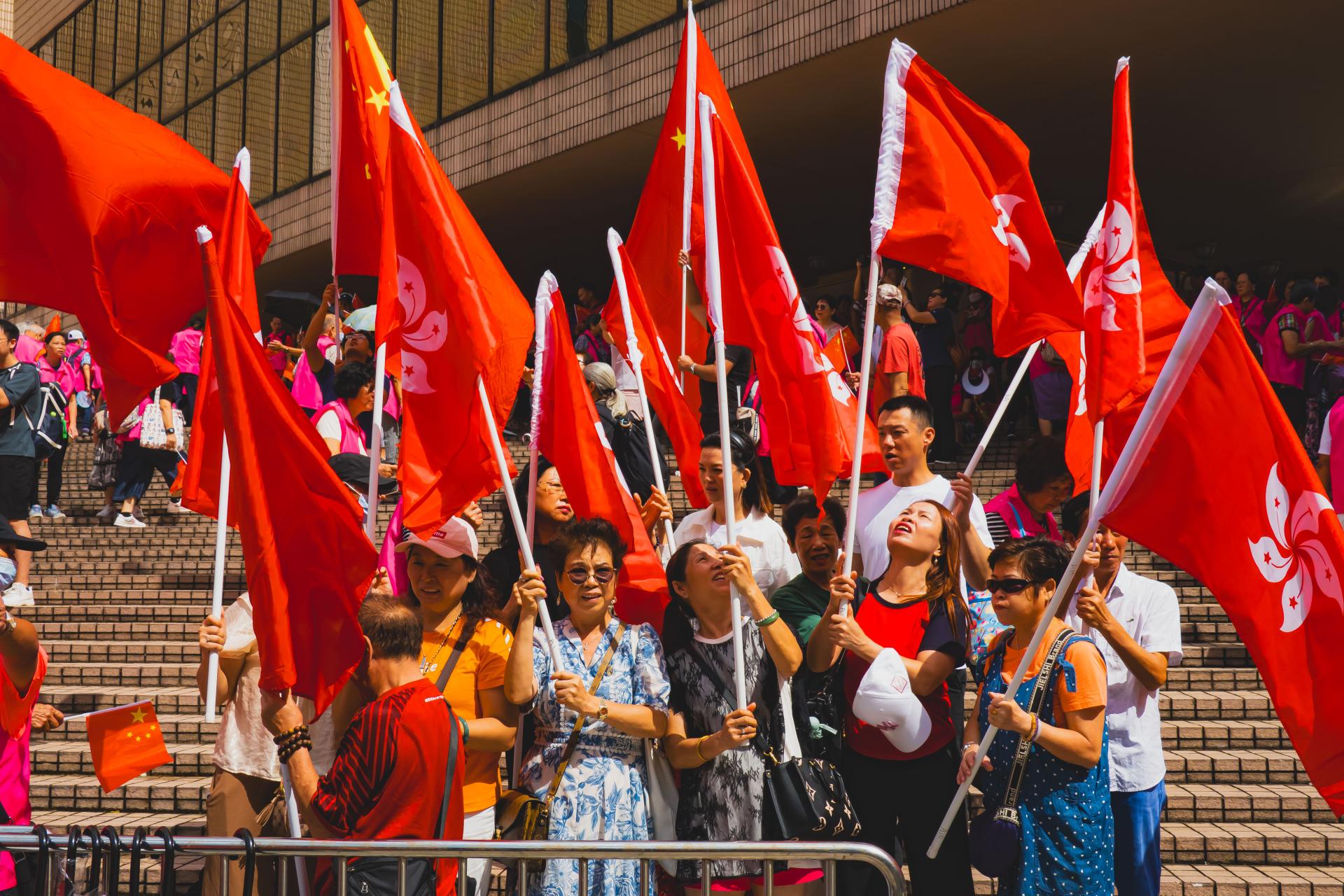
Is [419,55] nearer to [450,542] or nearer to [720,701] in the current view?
[450,542]

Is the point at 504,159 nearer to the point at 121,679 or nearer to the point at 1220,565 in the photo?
the point at 121,679

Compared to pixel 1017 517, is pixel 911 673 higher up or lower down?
lower down

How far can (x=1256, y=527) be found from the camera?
3.51 m

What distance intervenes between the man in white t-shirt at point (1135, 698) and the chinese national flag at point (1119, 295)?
0.57 metres

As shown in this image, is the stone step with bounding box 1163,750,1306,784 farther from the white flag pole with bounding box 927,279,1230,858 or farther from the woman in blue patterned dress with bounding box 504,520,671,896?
the woman in blue patterned dress with bounding box 504,520,671,896

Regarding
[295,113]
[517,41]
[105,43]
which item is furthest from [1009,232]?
[105,43]

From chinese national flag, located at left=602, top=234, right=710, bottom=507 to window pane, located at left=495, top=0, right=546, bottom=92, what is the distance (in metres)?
11.9

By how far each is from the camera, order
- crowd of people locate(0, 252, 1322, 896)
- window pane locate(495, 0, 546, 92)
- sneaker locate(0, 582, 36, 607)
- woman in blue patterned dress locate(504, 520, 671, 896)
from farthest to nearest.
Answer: window pane locate(495, 0, 546, 92) → sneaker locate(0, 582, 36, 607) → woman in blue patterned dress locate(504, 520, 671, 896) → crowd of people locate(0, 252, 1322, 896)

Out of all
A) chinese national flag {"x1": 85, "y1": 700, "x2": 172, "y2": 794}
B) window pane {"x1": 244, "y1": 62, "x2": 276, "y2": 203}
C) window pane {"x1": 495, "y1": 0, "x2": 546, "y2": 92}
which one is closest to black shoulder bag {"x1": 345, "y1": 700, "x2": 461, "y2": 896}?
chinese national flag {"x1": 85, "y1": 700, "x2": 172, "y2": 794}

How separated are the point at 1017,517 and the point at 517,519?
8.03ft

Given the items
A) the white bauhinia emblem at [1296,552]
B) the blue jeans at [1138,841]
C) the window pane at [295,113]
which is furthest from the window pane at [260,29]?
the white bauhinia emblem at [1296,552]

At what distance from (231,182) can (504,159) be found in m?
12.5

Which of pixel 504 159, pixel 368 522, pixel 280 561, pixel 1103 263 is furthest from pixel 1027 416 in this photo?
pixel 280 561

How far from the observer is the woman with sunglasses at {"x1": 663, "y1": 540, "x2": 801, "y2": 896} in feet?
13.0
